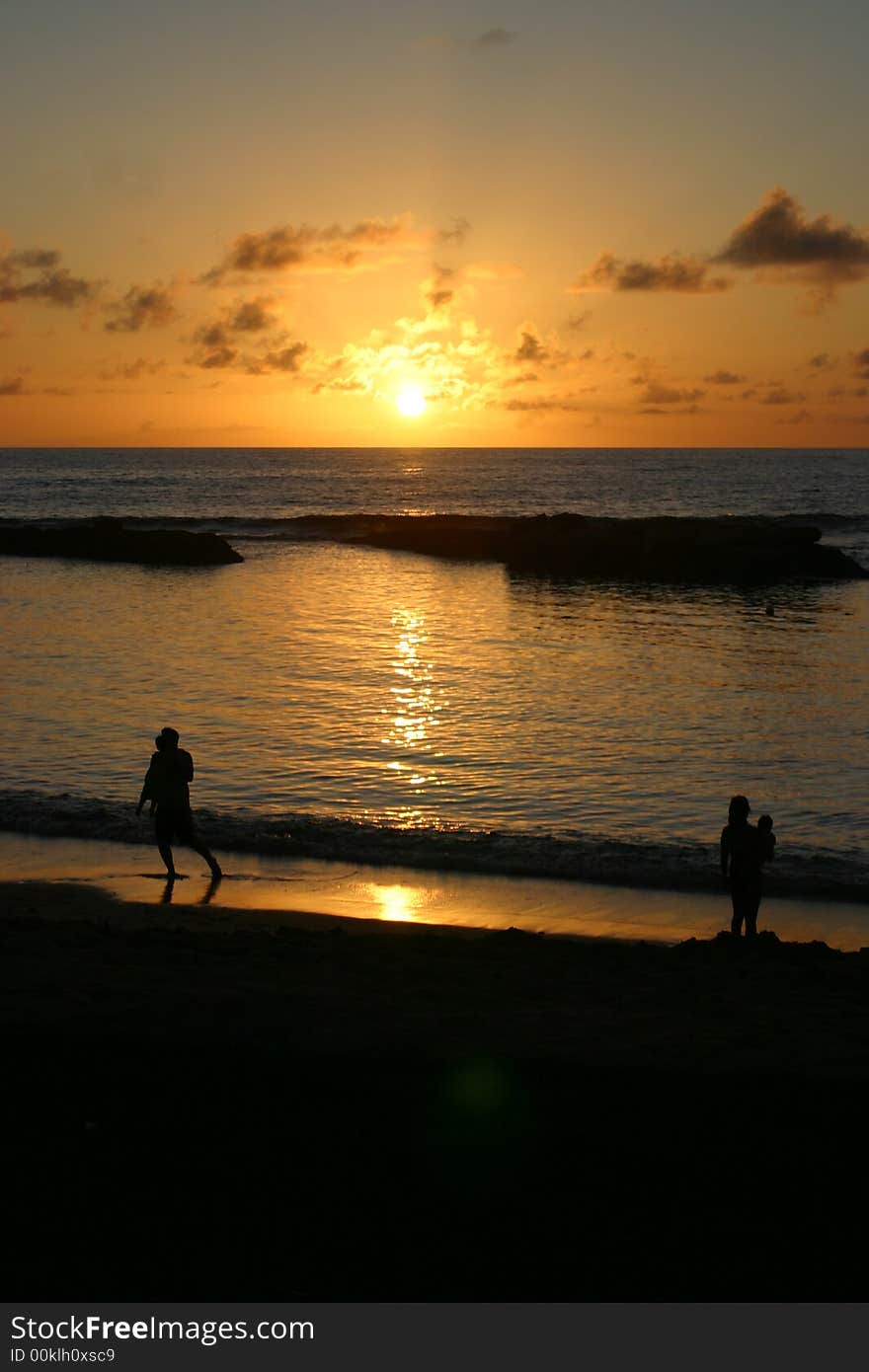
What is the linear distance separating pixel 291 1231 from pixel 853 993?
4838mm

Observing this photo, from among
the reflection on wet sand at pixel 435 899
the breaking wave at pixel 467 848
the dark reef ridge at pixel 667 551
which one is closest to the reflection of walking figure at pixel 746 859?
the reflection on wet sand at pixel 435 899

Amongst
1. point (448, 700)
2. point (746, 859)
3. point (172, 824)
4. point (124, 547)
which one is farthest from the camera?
point (124, 547)

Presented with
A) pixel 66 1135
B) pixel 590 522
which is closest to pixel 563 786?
pixel 66 1135

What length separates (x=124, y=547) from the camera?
182ft

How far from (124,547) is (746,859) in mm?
47774

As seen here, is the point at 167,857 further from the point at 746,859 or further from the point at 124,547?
the point at 124,547

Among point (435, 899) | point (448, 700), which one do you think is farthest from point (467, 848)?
point (448, 700)

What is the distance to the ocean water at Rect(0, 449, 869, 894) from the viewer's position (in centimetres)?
1652

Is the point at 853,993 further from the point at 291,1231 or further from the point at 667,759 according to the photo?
the point at 667,759

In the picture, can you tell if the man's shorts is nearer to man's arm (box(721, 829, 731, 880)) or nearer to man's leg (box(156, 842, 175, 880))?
man's leg (box(156, 842, 175, 880))

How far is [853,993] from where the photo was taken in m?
8.92

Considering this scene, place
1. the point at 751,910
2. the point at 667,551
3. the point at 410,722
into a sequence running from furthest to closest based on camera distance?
the point at 667,551
the point at 410,722
the point at 751,910

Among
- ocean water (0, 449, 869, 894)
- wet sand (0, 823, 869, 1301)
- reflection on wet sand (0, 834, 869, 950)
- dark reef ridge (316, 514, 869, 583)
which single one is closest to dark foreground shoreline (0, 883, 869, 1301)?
wet sand (0, 823, 869, 1301)
